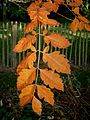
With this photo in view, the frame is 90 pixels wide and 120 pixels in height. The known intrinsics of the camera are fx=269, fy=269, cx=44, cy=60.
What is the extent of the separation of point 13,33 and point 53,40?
308 inches

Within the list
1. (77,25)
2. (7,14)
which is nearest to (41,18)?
(77,25)

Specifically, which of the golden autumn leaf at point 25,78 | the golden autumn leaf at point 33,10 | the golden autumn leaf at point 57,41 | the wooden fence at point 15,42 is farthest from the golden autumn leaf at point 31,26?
the wooden fence at point 15,42

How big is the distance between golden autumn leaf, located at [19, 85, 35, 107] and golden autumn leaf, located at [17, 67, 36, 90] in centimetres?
2

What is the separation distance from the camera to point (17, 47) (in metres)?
1.09

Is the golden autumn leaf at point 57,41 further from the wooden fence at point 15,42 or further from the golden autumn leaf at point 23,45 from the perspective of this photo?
the wooden fence at point 15,42

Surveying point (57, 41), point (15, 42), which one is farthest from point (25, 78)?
point (15, 42)

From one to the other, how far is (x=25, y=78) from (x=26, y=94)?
6 centimetres

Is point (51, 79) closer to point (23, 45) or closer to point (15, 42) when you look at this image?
point (23, 45)

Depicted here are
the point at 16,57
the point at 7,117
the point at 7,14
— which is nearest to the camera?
the point at 7,117

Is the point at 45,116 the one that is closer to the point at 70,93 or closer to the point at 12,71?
the point at 70,93

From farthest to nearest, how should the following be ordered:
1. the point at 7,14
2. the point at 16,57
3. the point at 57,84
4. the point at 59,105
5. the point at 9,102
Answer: the point at 7,14 < the point at 16,57 < the point at 9,102 < the point at 59,105 < the point at 57,84

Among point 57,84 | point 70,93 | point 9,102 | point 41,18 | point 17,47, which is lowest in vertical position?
point 9,102

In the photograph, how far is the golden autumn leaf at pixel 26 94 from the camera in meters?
0.99

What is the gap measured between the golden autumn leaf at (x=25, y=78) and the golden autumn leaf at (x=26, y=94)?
0.02 metres
